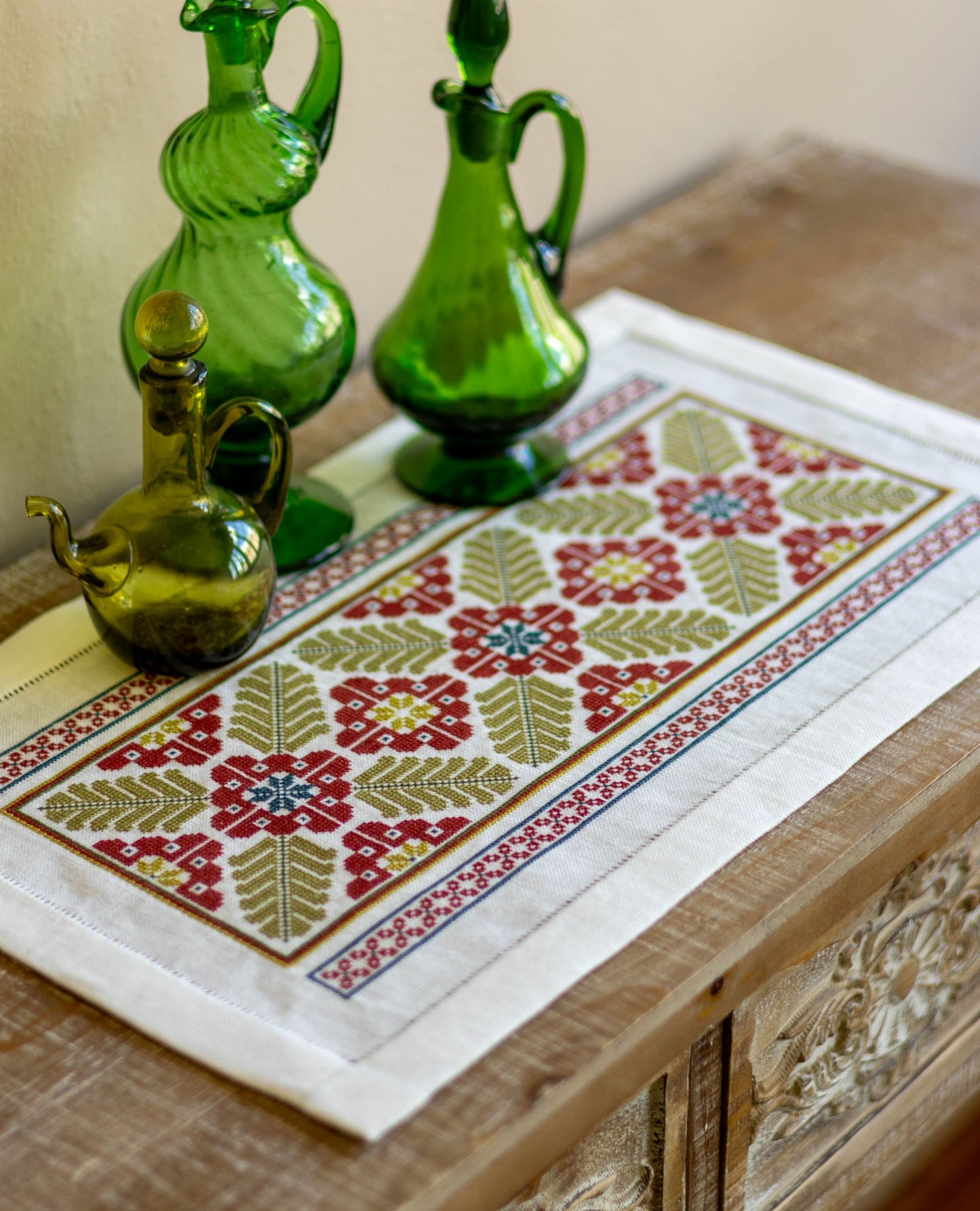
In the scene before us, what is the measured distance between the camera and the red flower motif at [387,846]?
691 millimetres

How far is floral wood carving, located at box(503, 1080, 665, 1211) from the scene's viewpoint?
66cm

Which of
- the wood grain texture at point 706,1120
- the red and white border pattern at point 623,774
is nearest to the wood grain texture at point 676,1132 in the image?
the wood grain texture at point 706,1120

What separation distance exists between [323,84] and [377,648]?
1.01 feet

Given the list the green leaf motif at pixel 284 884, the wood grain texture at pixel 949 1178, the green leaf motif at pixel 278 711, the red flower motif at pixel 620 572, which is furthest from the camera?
the wood grain texture at pixel 949 1178

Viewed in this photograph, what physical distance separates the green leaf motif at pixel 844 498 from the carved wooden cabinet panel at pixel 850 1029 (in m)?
0.20

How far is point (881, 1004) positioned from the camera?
33.3 inches

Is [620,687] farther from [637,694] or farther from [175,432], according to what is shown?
[175,432]

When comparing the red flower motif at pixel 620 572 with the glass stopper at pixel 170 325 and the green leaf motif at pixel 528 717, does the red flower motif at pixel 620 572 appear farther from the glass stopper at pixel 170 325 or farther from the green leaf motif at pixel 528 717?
the glass stopper at pixel 170 325

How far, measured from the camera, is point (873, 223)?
50.1 inches

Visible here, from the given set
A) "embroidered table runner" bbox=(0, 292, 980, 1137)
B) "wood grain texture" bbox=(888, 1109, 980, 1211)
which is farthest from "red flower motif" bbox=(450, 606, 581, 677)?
"wood grain texture" bbox=(888, 1109, 980, 1211)

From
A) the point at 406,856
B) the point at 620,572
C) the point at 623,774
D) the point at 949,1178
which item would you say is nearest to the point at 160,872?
the point at 406,856

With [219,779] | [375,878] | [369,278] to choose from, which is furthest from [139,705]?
[369,278]

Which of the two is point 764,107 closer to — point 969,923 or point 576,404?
point 576,404

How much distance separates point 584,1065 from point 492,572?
0.35 metres
